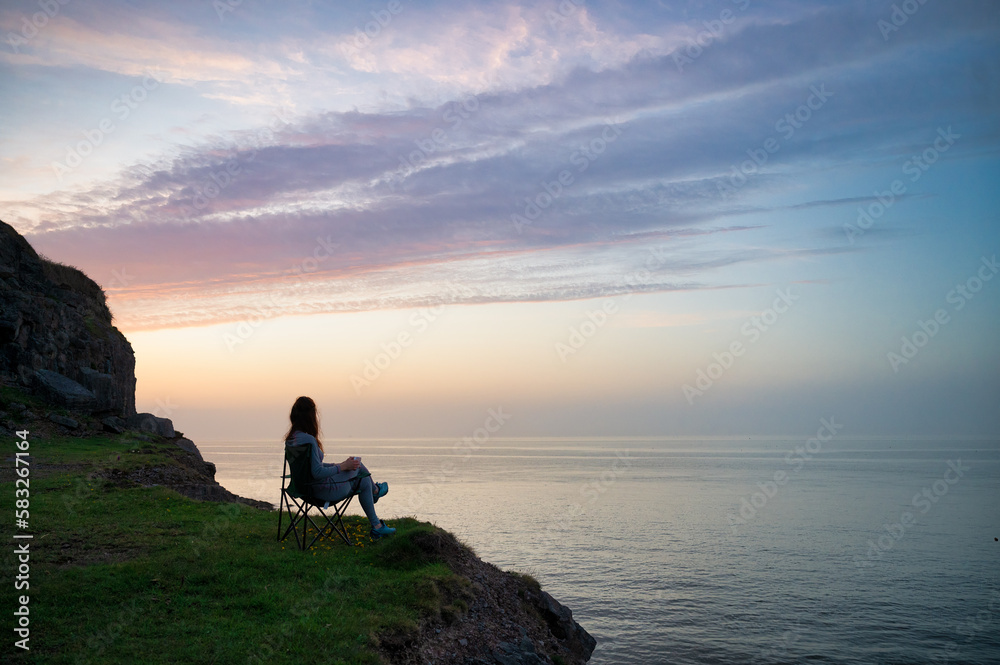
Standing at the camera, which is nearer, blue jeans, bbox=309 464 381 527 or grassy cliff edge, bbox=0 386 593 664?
grassy cliff edge, bbox=0 386 593 664

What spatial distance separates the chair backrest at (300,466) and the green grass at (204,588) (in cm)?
121

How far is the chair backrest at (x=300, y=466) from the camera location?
11.6 m

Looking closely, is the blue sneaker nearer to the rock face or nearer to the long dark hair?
the long dark hair

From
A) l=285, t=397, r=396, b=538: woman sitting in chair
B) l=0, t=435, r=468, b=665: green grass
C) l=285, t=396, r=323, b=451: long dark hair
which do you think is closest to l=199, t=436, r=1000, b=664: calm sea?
l=0, t=435, r=468, b=665: green grass

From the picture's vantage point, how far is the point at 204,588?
961cm

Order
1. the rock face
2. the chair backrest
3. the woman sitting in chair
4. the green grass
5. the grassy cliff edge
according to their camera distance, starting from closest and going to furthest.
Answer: the green grass → the grassy cliff edge → the chair backrest → the woman sitting in chair → the rock face

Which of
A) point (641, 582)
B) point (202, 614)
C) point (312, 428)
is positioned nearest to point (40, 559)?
point (202, 614)

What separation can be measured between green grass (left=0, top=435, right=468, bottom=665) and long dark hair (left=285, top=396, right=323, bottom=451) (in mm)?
2378

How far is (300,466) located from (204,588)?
273 cm

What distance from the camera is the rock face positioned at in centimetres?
2886

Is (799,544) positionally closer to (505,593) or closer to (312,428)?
(505,593)

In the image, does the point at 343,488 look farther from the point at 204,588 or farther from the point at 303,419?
the point at 204,588

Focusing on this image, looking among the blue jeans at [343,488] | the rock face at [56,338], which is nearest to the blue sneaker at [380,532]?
the blue jeans at [343,488]

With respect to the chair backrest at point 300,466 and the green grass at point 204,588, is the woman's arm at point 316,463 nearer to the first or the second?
the chair backrest at point 300,466
